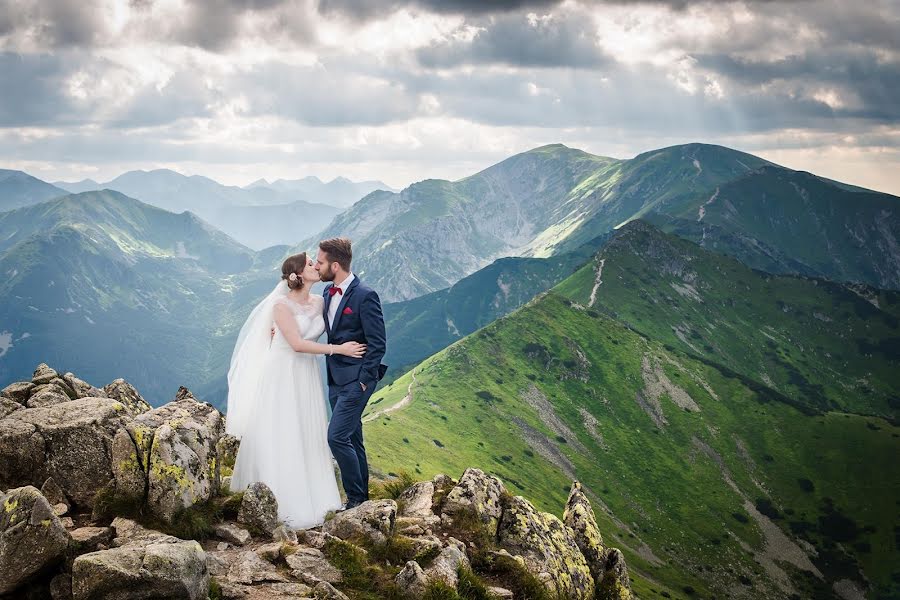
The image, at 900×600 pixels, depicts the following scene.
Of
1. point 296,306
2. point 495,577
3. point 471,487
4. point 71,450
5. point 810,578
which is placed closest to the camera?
point 71,450

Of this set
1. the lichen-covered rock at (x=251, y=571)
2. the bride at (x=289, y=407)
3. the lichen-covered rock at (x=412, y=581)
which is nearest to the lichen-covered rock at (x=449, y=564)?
the lichen-covered rock at (x=412, y=581)

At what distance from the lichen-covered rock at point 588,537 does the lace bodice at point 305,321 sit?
15086mm

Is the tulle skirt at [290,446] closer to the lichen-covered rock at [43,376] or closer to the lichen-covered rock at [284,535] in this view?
the lichen-covered rock at [284,535]

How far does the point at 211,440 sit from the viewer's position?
17609 mm

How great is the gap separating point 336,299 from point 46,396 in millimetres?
13013

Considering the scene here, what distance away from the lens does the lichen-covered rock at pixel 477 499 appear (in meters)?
21.1

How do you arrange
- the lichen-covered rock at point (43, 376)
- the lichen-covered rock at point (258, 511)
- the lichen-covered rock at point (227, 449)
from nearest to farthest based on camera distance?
the lichen-covered rock at point (258, 511) < the lichen-covered rock at point (227, 449) < the lichen-covered rock at point (43, 376)

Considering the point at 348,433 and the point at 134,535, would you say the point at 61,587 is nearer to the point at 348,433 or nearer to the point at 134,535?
the point at 134,535

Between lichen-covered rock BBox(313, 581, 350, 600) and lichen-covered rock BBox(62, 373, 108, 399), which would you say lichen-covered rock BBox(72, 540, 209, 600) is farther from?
lichen-covered rock BBox(62, 373, 108, 399)

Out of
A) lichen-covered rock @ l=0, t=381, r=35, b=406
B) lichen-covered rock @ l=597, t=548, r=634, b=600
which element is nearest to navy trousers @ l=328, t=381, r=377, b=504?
lichen-covered rock @ l=597, t=548, r=634, b=600

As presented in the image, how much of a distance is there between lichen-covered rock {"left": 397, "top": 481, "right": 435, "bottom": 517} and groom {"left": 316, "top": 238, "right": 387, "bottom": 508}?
3.00 m

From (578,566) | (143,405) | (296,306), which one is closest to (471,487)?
(578,566)

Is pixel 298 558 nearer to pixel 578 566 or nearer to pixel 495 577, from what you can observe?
pixel 495 577

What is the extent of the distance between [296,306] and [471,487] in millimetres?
9301
